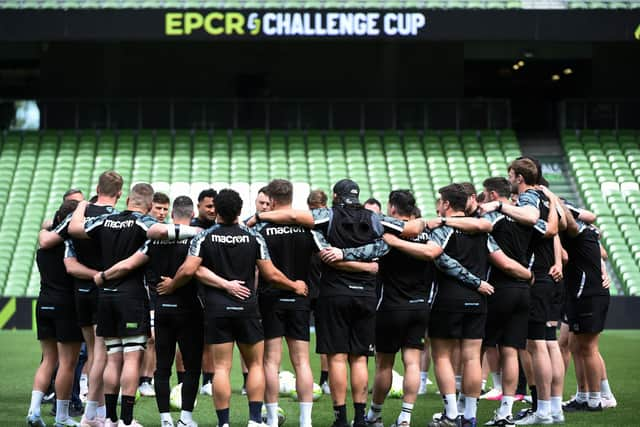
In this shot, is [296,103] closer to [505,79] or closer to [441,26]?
[441,26]

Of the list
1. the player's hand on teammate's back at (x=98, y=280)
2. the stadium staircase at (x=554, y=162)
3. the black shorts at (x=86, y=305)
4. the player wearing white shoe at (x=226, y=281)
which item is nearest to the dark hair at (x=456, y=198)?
the player wearing white shoe at (x=226, y=281)

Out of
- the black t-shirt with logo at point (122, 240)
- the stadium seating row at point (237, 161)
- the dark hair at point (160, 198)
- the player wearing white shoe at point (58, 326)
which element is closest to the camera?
the black t-shirt with logo at point (122, 240)

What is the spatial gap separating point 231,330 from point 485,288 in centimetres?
227

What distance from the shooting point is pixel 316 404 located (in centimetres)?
1150

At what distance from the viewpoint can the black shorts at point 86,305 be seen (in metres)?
9.55

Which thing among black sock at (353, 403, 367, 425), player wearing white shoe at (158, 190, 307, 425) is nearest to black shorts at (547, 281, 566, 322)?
black sock at (353, 403, 367, 425)

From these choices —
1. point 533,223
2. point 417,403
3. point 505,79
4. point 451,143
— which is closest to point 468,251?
point 533,223

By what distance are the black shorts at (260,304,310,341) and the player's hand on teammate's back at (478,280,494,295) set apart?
156 centimetres

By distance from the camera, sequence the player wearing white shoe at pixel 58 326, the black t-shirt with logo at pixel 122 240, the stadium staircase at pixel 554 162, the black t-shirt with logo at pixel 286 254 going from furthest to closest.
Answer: the stadium staircase at pixel 554 162, the player wearing white shoe at pixel 58 326, the black t-shirt with logo at pixel 286 254, the black t-shirt with logo at pixel 122 240

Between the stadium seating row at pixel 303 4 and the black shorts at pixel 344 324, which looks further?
the stadium seating row at pixel 303 4

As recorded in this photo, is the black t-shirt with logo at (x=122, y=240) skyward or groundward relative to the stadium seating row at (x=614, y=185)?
groundward

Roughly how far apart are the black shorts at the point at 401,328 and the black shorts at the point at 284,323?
66cm

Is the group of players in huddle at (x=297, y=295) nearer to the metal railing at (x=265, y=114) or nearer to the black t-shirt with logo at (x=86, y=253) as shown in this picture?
the black t-shirt with logo at (x=86, y=253)

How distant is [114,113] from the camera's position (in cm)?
2828
